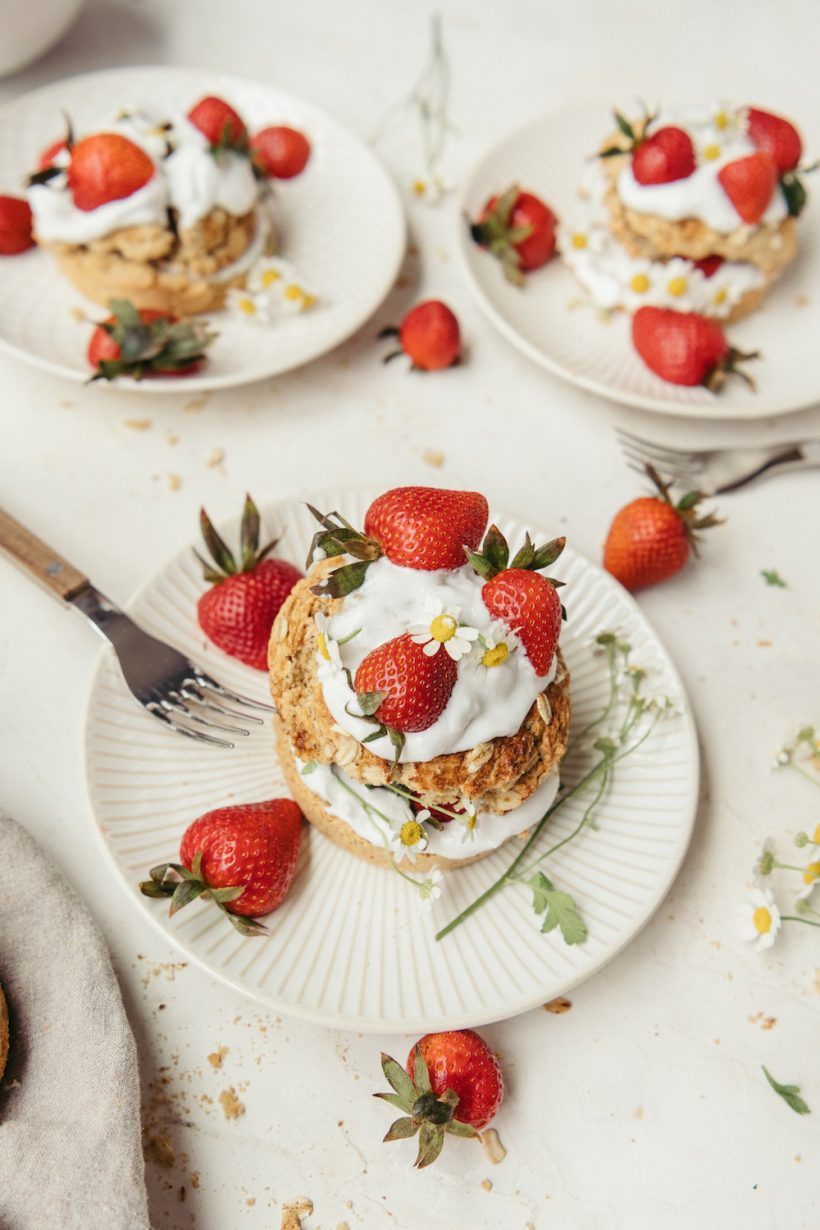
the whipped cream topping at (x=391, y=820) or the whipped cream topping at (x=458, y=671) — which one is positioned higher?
the whipped cream topping at (x=458, y=671)

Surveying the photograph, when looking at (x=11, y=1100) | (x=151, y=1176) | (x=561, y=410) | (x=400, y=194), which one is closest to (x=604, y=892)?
(x=151, y=1176)

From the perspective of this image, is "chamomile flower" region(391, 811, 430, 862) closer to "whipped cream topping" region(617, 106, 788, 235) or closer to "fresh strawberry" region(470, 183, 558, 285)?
"fresh strawberry" region(470, 183, 558, 285)

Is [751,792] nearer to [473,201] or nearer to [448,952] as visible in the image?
[448,952]

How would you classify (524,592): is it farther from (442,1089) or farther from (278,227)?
(278,227)

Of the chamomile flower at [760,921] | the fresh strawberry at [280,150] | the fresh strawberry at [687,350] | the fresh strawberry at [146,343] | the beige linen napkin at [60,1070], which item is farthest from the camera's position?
the fresh strawberry at [280,150]

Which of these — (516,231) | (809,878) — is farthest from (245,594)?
(516,231)

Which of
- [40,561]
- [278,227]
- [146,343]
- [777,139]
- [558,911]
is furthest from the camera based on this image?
[278,227]

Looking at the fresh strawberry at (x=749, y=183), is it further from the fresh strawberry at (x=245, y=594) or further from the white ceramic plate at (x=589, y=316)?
the fresh strawberry at (x=245, y=594)

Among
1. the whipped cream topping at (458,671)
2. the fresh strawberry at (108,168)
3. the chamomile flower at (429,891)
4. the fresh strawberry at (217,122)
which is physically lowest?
the chamomile flower at (429,891)

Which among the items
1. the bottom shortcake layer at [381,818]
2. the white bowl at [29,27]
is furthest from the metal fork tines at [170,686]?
the white bowl at [29,27]
